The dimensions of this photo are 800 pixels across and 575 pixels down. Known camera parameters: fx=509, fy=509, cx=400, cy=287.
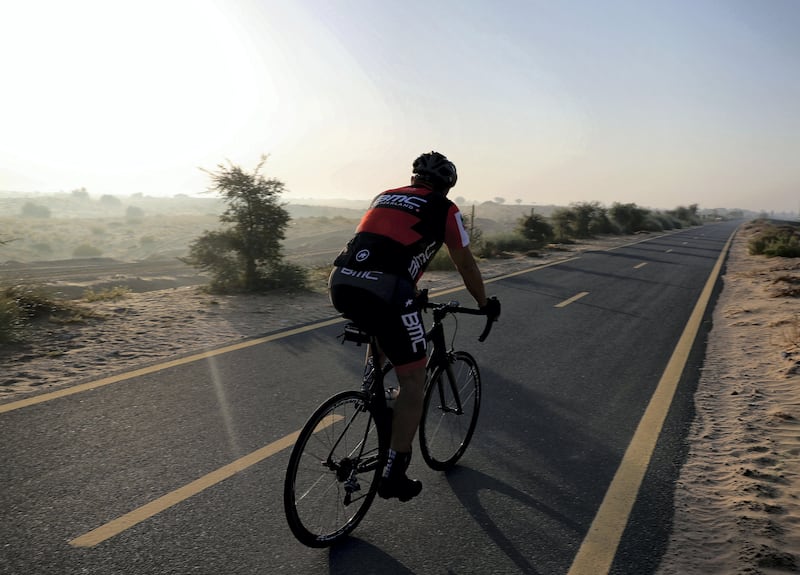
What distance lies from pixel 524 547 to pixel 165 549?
195 centimetres

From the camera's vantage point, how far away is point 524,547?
2877 mm

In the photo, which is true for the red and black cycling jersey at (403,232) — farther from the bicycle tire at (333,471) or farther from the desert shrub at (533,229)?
the desert shrub at (533,229)

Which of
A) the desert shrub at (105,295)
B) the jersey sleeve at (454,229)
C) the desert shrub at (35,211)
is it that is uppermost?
the desert shrub at (35,211)

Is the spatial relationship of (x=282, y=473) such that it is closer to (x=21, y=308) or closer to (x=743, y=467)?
(x=743, y=467)

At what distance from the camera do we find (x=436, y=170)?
295cm

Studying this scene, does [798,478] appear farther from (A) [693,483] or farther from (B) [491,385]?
(B) [491,385]

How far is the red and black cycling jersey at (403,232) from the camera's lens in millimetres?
2701

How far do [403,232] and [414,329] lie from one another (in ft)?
1.73

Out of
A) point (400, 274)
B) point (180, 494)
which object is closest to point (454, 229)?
point (400, 274)

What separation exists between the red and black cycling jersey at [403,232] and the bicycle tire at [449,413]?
112 cm

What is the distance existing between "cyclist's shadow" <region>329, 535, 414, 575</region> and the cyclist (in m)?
0.30

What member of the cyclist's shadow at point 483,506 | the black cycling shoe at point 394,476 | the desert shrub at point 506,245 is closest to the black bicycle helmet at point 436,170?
the black cycling shoe at point 394,476

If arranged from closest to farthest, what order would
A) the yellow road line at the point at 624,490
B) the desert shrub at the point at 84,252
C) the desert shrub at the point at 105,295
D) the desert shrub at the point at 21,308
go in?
the yellow road line at the point at 624,490, the desert shrub at the point at 21,308, the desert shrub at the point at 105,295, the desert shrub at the point at 84,252

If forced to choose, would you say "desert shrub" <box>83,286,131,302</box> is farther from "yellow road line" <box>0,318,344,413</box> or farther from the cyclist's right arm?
the cyclist's right arm
